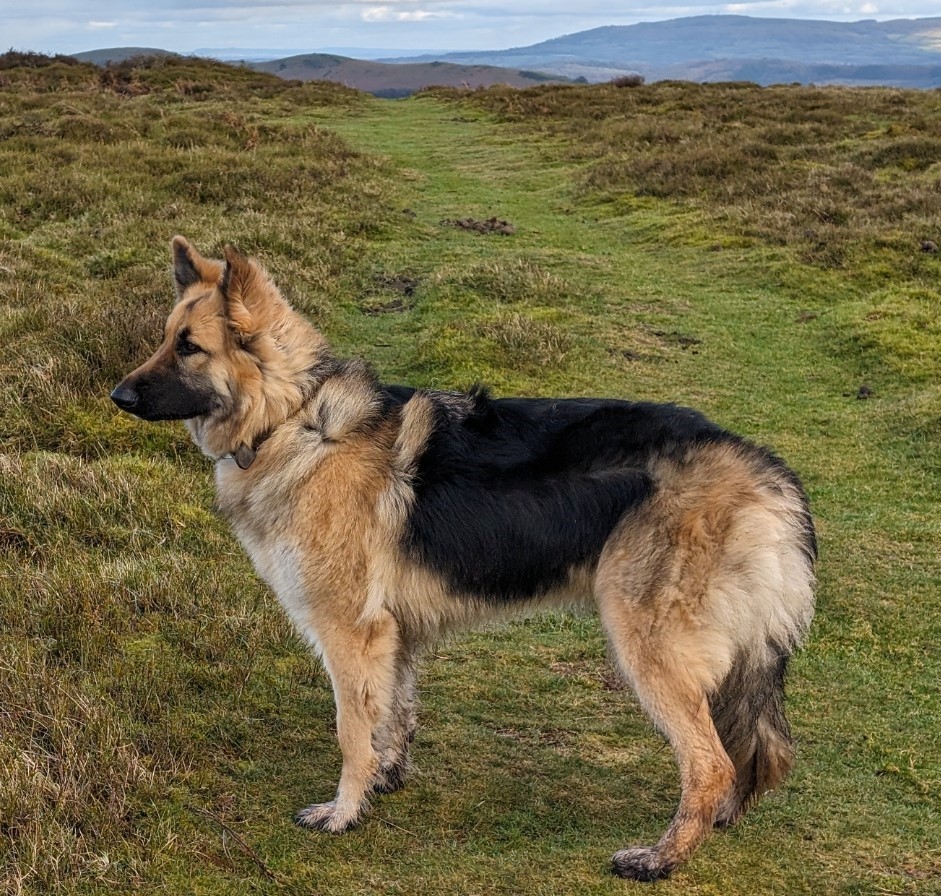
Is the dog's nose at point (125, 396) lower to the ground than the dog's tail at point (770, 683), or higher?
higher

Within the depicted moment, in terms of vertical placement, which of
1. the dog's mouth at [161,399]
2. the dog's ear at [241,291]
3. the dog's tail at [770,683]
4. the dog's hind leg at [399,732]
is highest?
the dog's ear at [241,291]

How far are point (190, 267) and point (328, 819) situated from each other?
2490 millimetres

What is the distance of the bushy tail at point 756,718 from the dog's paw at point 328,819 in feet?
5.08

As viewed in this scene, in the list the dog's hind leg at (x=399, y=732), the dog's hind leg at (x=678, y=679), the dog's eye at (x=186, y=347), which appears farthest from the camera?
the dog's hind leg at (x=399, y=732)

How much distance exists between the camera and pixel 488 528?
3719 mm

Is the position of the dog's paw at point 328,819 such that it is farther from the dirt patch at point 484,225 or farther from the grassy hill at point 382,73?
the grassy hill at point 382,73

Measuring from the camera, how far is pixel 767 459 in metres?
3.74

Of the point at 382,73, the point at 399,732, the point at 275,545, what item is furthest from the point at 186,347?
the point at 382,73

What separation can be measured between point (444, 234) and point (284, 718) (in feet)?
39.6

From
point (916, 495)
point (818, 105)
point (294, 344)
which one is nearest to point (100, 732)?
point (294, 344)

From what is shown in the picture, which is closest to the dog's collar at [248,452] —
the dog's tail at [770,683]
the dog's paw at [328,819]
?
the dog's paw at [328,819]

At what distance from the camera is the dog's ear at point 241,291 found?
3.84 m

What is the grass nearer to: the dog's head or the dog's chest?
the dog's chest

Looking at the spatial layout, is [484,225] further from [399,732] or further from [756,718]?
[756,718]
